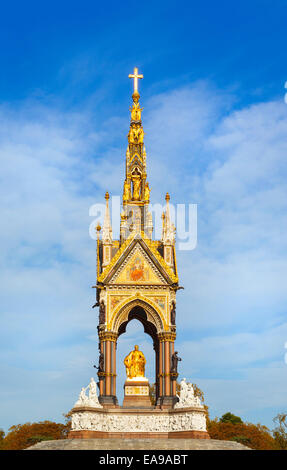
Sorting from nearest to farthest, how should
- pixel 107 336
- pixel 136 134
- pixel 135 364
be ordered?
pixel 107 336, pixel 135 364, pixel 136 134

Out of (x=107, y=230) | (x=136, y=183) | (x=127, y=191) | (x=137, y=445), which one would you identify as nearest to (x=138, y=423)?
(x=137, y=445)

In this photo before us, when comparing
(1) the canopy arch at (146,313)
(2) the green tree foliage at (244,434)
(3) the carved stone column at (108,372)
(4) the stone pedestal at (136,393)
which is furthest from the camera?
(2) the green tree foliage at (244,434)

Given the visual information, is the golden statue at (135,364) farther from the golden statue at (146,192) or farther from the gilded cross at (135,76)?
the gilded cross at (135,76)

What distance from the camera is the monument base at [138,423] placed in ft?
109

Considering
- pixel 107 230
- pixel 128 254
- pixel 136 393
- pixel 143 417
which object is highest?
pixel 107 230

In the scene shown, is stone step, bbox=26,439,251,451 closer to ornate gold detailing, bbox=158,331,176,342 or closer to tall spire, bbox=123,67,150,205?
ornate gold detailing, bbox=158,331,176,342

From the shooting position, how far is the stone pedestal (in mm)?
35250

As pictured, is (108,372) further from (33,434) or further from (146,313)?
(33,434)

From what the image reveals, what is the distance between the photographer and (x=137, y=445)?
30.0 meters

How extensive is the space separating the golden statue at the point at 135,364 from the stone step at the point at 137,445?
218 inches

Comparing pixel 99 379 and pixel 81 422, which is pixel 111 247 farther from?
pixel 81 422

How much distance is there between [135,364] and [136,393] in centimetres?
160

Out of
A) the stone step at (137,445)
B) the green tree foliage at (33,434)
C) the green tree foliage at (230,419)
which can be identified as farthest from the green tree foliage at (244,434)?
the stone step at (137,445)
